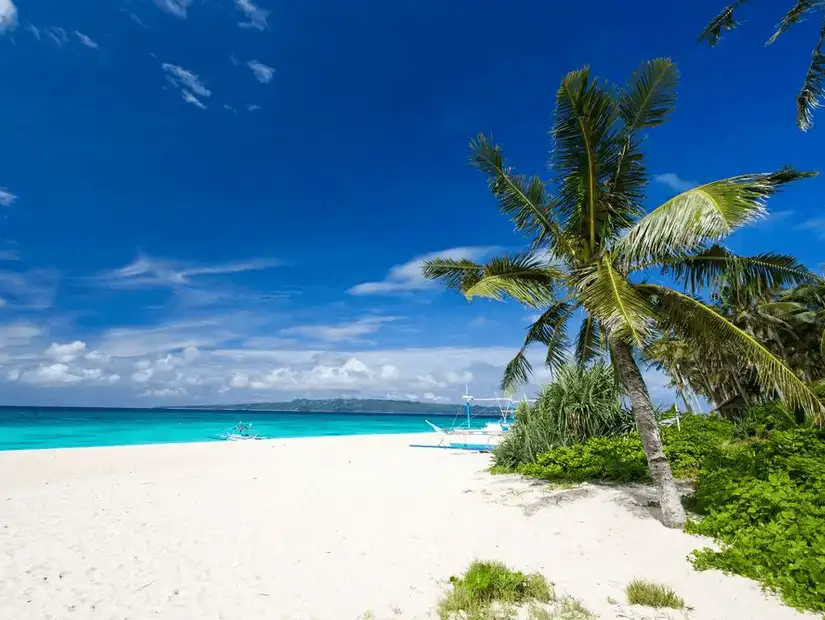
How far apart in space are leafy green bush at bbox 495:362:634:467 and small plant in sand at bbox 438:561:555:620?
592 centimetres

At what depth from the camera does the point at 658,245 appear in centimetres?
586

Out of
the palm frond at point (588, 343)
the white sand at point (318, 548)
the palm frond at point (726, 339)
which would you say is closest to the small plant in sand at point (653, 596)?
the white sand at point (318, 548)

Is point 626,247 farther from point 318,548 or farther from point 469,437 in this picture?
point 469,437

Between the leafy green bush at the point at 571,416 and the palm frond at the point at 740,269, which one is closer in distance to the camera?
the palm frond at the point at 740,269

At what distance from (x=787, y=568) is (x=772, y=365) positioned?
7.51 feet

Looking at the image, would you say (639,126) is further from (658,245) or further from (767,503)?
(767,503)

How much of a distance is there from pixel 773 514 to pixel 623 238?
12.0ft

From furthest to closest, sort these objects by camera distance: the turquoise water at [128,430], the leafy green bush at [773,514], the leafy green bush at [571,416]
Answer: the turquoise water at [128,430], the leafy green bush at [571,416], the leafy green bush at [773,514]

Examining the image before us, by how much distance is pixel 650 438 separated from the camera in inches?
253

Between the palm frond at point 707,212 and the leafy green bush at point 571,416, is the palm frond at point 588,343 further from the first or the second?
the palm frond at point 707,212

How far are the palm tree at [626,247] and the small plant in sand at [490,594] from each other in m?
2.78

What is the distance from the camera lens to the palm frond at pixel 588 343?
855cm

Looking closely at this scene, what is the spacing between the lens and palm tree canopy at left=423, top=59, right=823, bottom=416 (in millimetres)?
5199

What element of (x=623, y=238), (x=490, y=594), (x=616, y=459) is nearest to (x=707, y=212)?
(x=623, y=238)
